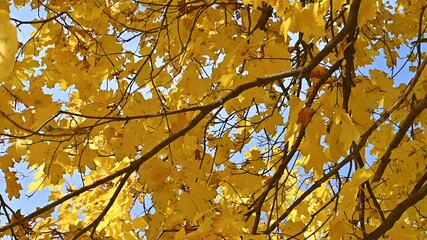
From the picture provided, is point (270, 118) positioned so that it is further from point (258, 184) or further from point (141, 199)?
point (141, 199)

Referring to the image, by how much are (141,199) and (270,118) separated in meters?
1.03

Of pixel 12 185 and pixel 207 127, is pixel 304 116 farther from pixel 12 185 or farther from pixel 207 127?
pixel 12 185

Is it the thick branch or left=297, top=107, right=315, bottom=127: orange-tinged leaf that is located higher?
the thick branch

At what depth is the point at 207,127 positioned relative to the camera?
95.7 inches

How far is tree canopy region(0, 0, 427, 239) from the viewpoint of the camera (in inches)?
68.7

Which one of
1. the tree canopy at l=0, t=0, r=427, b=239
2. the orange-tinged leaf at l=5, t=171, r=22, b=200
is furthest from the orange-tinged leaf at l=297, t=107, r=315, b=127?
the orange-tinged leaf at l=5, t=171, r=22, b=200

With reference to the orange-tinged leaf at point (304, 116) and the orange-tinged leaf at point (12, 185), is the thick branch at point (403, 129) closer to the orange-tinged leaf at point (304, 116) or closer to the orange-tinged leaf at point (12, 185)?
the orange-tinged leaf at point (304, 116)

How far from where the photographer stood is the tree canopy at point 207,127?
1.75m

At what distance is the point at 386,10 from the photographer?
4.05m

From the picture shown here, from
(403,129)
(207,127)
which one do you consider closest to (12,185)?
(207,127)

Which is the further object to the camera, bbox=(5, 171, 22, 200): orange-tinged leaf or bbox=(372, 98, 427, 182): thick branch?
bbox=(5, 171, 22, 200): orange-tinged leaf

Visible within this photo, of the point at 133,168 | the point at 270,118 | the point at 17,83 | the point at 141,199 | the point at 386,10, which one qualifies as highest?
the point at 386,10

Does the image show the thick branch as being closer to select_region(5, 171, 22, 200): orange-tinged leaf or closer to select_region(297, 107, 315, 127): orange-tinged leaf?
select_region(297, 107, 315, 127): orange-tinged leaf

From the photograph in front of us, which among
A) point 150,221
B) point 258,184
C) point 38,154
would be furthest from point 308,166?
point 38,154
